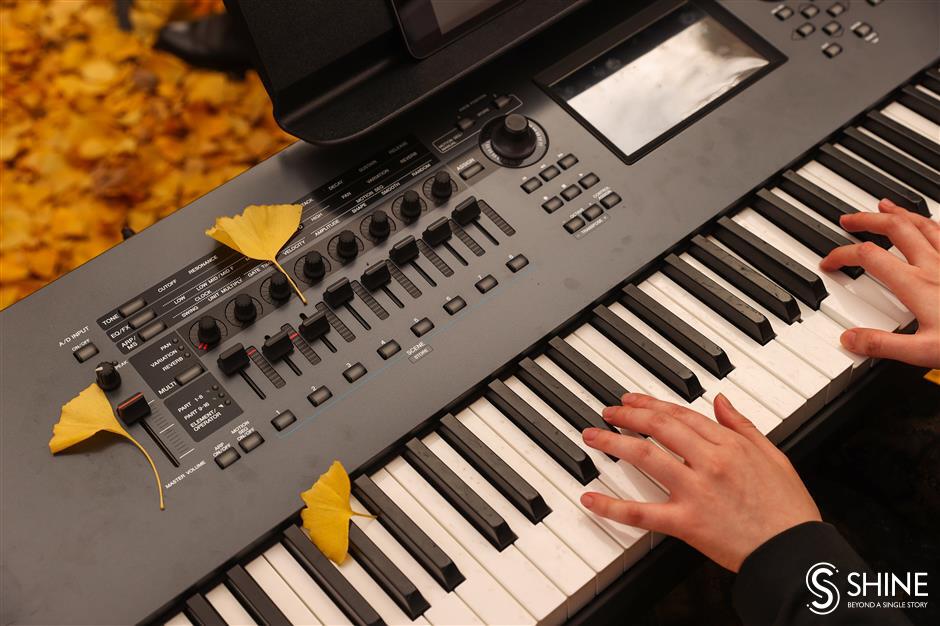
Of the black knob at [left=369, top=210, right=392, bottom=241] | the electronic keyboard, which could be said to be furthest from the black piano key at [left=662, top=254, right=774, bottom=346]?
the black knob at [left=369, top=210, right=392, bottom=241]

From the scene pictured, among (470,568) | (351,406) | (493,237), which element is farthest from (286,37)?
(470,568)

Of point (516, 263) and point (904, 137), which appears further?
point (904, 137)

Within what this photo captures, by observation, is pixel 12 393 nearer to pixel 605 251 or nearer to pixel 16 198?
pixel 605 251

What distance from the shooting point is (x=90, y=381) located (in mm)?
1393

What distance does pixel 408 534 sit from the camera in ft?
4.26

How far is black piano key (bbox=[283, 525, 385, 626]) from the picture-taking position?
4.09 feet

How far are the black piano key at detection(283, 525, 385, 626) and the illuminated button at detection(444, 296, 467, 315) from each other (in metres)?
0.37

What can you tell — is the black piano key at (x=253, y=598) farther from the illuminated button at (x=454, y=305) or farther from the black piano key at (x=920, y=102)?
the black piano key at (x=920, y=102)

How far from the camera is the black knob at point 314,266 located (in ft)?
4.77

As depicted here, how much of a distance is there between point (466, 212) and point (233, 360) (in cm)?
41

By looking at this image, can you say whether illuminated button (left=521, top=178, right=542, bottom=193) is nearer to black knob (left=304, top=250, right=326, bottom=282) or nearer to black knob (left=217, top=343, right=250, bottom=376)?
black knob (left=304, top=250, right=326, bottom=282)

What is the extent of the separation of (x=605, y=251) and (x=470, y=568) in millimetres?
520

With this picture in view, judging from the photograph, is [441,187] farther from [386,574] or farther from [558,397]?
[386,574]

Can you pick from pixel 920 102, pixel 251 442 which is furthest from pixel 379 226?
pixel 920 102
